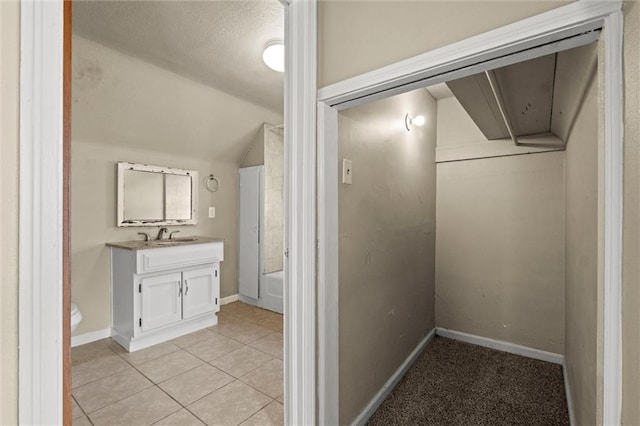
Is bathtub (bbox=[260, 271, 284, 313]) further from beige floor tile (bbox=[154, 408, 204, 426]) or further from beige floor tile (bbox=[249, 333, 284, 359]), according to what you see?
beige floor tile (bbox=[154, 408, 204, 426])

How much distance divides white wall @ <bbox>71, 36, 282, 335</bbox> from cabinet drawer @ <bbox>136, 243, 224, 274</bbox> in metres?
0.59

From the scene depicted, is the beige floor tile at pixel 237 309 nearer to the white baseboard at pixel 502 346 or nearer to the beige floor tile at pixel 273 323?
the beige floor tile at pixel 273 323

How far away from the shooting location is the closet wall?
246 cm

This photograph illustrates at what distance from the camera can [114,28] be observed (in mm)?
2025

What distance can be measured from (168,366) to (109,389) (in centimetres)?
39

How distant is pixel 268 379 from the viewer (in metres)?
2.16

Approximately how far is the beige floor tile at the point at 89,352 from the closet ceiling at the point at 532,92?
327 cm

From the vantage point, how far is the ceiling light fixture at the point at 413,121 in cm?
229

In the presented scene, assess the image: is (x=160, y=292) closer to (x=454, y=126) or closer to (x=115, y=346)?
(x=115, y=346)


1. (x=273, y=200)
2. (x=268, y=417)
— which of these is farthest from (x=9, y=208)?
(x=273, y=200)

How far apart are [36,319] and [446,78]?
1351 millimetres

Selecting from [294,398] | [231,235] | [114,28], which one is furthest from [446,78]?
[231,235]

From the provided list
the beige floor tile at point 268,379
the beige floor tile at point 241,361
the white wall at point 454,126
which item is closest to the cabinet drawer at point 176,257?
the beige floor tile at point 241,361

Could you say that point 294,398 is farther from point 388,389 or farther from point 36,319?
point 36,319
